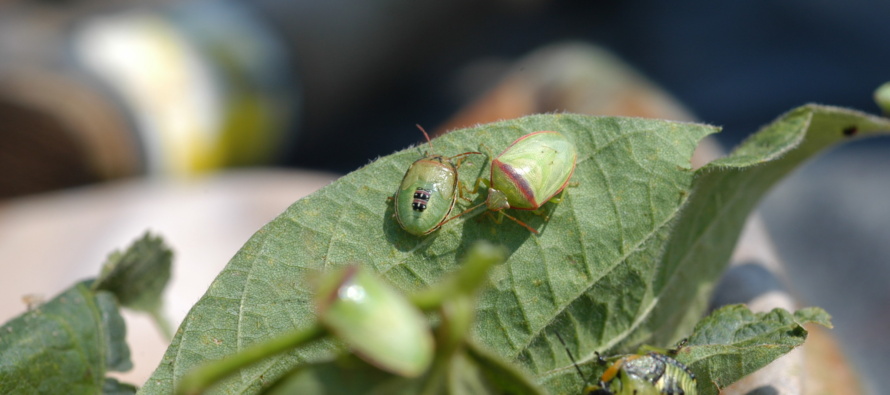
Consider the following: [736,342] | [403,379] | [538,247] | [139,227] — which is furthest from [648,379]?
[139,227]

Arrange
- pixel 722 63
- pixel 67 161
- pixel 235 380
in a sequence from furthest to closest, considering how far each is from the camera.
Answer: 1. pixel 722 63
2. pixel 67 161
3. pixel 235 380

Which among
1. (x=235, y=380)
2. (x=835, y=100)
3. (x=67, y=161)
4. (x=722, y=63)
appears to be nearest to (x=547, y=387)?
(x=235, y=380)

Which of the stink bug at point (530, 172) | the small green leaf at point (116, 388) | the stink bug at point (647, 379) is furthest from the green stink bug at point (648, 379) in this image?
the small green leaf at point (116, 388)

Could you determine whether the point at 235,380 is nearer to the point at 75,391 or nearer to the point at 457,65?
the point at 75,391

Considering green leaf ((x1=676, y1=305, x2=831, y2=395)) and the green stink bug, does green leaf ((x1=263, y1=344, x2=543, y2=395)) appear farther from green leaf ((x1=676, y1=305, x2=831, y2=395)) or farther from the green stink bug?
green leaf ((x1=676, y1=305, x2=831, y2=395))

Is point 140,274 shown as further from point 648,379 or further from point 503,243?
point 648,379
